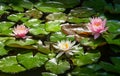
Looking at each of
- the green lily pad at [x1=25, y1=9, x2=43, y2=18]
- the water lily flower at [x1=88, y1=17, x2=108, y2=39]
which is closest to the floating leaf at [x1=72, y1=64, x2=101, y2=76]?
the water lily flower at [x1=88, y1=17, x2=108, y2=39]

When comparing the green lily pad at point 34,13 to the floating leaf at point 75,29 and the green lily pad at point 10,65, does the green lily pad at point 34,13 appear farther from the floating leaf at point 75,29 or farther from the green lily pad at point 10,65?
the green lily pad at point 10,65

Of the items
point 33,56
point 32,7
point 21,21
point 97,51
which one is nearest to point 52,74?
point 33,56

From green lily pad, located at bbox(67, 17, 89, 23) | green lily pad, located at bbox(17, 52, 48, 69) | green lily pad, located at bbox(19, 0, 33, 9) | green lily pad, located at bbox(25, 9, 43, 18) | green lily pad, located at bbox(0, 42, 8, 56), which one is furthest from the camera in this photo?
green lily pad, located at bbox(19, 0, 33, 9)

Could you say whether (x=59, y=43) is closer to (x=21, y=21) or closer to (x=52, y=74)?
(x=52, y=74)

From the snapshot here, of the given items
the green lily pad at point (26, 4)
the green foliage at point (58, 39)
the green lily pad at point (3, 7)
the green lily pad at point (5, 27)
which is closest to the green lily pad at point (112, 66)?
the green foliage at point (58, 39)

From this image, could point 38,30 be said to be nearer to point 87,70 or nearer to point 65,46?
point 65,46

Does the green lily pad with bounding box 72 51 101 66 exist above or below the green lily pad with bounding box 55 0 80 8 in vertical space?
below

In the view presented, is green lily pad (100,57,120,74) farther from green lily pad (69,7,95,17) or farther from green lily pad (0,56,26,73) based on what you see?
green lily pad (69,7,95,17)
